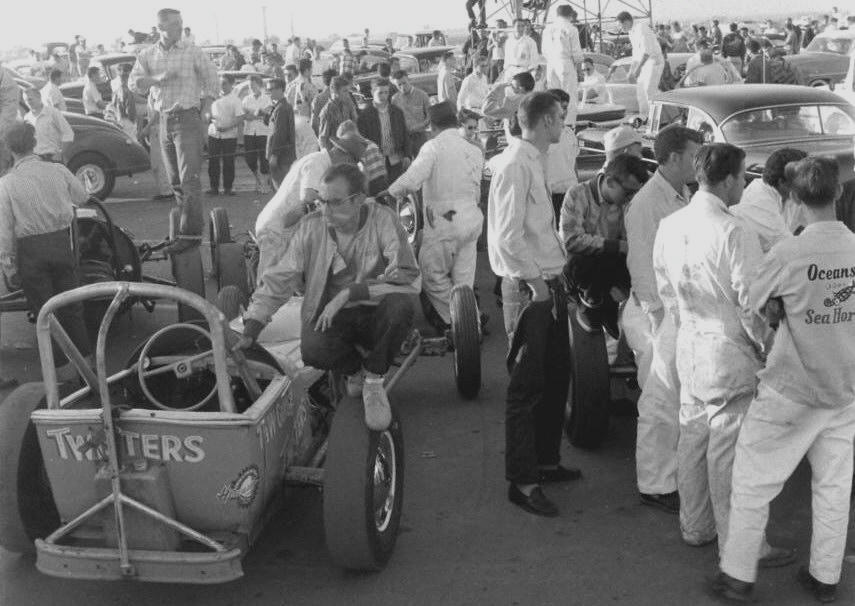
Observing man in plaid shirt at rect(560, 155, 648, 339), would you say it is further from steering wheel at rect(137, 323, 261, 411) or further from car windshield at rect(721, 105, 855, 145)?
car windshield at rect(721, 105, 855, 145)

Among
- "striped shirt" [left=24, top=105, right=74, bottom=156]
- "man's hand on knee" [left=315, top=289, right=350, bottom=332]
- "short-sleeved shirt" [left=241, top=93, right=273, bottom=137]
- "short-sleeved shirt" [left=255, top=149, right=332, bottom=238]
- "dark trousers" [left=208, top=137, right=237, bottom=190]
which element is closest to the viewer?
"man's hand on knee" [left=315, top=289, right=350, bottom=332]

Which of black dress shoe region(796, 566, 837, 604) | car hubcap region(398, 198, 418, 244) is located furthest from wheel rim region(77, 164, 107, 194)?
black dress shoe region(796, 566, 837, 604)

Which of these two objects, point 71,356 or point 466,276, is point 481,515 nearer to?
point 71,356

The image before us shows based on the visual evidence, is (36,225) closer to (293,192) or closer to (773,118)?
(293,192)

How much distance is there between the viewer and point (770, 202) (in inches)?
240

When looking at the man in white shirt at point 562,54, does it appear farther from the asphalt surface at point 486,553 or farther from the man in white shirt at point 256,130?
the asphalt surface at point 486,553

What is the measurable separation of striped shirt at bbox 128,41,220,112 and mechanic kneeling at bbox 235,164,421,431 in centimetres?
601

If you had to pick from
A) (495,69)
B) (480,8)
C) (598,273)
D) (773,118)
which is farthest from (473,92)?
(480,8)

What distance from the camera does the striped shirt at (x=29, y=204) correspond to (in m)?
7.52

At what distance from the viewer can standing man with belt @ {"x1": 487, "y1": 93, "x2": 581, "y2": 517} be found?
17.6ft

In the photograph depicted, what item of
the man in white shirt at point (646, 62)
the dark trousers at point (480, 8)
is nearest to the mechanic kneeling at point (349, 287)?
the man in white shirt at point (646, 62)

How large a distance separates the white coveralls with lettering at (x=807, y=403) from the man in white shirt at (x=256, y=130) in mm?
13619

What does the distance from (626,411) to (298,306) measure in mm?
2235

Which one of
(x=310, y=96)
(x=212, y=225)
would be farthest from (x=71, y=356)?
(x=310, y=96)
